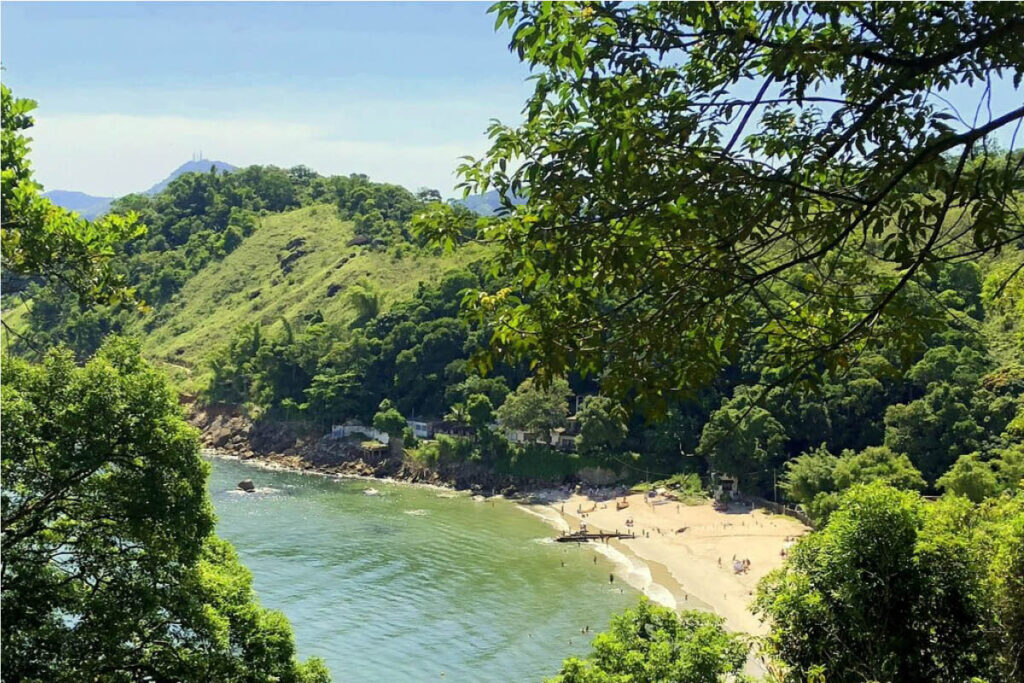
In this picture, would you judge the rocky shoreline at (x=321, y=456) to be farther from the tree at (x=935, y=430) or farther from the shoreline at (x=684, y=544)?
the tree at (x=935, y=430)

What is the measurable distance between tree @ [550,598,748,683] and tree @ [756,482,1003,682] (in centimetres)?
74

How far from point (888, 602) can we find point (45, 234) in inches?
405

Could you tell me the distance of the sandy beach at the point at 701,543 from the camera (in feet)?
92.2

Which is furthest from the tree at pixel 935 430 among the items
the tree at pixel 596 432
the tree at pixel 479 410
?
the tree at pixel 479 410

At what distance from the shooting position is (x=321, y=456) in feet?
169

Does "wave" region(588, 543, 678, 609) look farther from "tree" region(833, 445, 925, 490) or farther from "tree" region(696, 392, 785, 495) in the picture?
"tree" region(833, 445, 925, 490)

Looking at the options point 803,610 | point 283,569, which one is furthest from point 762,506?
point 803,610

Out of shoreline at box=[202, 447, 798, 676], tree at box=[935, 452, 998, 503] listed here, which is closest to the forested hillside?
tree at box=[935, 452, 998, 503]

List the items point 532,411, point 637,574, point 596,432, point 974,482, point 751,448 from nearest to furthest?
point 974,482, point 637,574, point 751,448, point 596,432, point 532,411

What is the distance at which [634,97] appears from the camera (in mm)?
3375

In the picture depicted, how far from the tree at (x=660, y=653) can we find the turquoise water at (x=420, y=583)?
8586 mm

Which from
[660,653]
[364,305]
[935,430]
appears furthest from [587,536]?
[364,305]

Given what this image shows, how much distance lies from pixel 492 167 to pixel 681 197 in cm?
96

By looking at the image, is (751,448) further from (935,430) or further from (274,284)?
(274,284)
